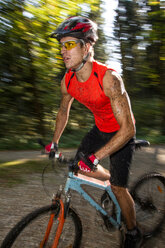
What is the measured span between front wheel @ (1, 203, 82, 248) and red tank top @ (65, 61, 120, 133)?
1.00 meters

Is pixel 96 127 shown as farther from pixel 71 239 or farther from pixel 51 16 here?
pixel 51 16

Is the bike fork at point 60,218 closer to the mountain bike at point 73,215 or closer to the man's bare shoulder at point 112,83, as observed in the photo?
the mountain bike at point 73,215

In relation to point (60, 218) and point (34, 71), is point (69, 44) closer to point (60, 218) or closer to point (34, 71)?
point (60, 218)

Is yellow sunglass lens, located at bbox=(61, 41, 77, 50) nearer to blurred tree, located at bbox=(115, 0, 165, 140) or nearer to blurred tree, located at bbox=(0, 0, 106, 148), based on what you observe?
blurred tree, located at bbox=(0, 0, 106, 148)

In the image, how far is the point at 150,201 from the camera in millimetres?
3164

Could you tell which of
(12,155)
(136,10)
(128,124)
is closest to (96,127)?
(128,124)

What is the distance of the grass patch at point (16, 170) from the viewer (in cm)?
433

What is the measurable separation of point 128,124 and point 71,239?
1407 mm

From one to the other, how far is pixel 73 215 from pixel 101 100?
1.19 meters

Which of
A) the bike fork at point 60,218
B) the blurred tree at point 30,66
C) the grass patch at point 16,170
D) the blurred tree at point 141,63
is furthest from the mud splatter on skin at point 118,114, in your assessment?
the blurred tree at point 141,63

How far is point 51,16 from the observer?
6.90 m

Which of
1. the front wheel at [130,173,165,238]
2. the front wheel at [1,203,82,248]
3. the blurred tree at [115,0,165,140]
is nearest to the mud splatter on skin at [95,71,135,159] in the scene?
the front wheel at [1,203,82,248]

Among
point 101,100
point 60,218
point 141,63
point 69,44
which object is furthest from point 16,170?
point 141,63

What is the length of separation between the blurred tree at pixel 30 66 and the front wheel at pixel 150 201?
5288 millimetres
